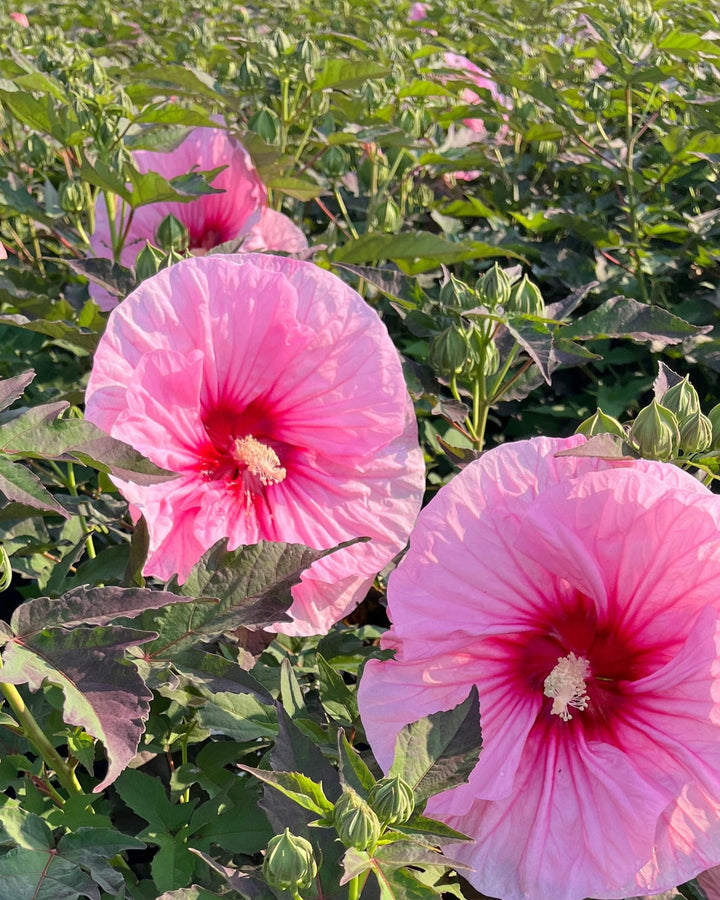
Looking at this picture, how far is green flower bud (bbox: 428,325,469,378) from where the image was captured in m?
1.27

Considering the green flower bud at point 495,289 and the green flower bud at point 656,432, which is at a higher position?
the green flower bud at point 656,432

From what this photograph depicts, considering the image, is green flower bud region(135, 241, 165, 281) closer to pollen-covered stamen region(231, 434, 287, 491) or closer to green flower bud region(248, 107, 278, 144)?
pollen-covered stamen region(231, 434, 287, 491)

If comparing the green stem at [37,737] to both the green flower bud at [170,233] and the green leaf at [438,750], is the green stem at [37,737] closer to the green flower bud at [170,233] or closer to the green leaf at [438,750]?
the green leaf at [438,750]

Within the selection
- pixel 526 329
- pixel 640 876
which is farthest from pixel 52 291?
pixel 640 876

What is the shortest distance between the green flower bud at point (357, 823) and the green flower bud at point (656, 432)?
461mm

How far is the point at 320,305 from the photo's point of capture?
1149 millimetres

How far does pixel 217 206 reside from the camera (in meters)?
1.84

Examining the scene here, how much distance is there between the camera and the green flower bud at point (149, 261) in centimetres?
134

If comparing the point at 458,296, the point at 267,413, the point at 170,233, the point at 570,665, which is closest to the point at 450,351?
the point at 458,296

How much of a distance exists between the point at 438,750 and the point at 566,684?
0.21 m

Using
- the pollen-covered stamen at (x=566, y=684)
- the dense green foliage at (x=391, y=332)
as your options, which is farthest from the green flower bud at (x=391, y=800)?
the pollen-covered stamen at (x=566, y=684)

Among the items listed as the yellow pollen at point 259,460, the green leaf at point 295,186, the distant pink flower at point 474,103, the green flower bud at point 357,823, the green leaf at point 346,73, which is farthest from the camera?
the distant pink flower at point 474,103

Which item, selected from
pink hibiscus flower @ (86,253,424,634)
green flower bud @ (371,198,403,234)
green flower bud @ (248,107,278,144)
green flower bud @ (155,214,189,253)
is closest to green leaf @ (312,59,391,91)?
green flower bud @ (248,107,278,144)

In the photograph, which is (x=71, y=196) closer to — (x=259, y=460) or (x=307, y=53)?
(x=307, y=53)
